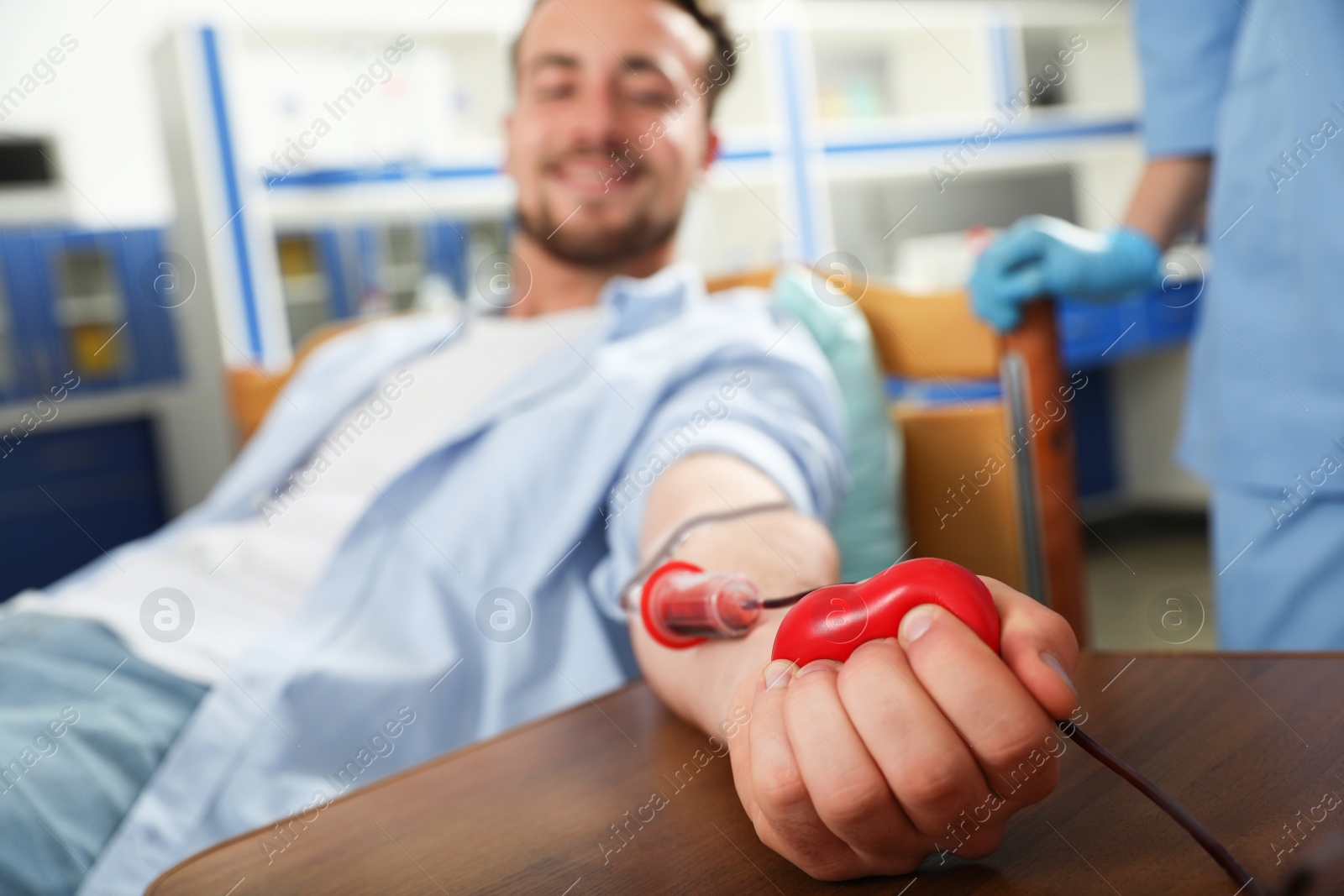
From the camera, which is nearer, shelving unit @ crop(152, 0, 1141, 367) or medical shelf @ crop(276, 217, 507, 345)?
shelving unit @ crop(152, 0, 1141, 367)

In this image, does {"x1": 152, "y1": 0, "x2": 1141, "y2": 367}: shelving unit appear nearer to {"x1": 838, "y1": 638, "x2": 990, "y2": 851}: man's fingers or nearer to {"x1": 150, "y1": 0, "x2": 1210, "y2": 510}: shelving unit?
{"x1": 150, "y1": 0, "x2": 1210, "y2": 510}: shelving unit

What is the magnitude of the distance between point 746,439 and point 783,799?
16.1 inches

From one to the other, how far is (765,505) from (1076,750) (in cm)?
26

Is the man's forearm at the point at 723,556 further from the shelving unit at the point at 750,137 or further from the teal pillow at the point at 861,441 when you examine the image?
the shelving unit at the point at 750,137

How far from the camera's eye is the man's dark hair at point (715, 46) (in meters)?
1.22

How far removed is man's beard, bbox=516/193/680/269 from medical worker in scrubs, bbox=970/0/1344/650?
17.4 inches

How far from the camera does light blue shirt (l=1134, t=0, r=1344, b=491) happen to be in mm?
781

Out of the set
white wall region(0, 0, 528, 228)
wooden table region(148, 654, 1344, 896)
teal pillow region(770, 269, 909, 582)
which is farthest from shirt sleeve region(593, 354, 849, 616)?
white wall region(0, 0, 528, 228)

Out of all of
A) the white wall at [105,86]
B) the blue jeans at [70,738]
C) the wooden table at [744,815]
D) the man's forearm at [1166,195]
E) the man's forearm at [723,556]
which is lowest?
the blue jeans at [70,738]

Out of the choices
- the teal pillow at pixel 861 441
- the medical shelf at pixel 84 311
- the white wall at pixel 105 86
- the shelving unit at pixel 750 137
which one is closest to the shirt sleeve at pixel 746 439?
the teal pillow at pixel 861 441

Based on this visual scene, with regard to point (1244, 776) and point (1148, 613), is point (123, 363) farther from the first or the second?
point (1244, 776)

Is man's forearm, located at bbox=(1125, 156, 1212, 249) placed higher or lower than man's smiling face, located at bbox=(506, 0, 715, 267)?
lower

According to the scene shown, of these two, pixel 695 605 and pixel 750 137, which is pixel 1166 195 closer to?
pixel 695 605

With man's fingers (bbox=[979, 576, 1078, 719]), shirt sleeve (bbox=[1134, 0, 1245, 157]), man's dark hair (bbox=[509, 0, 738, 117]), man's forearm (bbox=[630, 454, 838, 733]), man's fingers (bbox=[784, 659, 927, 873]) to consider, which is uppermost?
man's dark hair (bbox=[509, 0, 738, 117])
